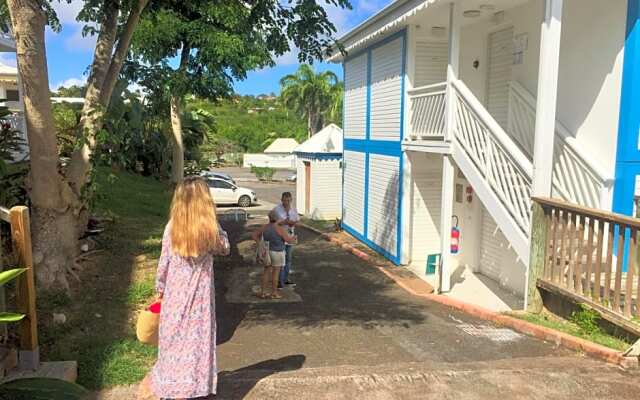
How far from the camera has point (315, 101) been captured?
165 feet

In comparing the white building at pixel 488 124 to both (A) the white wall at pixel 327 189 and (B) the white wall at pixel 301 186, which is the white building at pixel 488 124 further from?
(B) the white wall at pixel 301 186

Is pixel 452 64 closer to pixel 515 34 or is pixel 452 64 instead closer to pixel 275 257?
pixel 515 34

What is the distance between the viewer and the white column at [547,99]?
6.49 metres

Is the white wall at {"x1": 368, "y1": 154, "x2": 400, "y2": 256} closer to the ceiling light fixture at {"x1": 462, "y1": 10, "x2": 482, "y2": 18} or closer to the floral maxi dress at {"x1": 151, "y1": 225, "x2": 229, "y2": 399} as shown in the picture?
the ceiling light fixture at {"x1": 462, "y1": 10, "x2": 482, "y2": 18}

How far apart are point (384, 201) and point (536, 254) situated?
6.53 metres

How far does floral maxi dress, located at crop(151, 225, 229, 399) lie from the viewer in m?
3.50

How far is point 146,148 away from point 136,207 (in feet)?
29.7

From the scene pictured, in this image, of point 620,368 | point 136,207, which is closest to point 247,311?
point 620,368

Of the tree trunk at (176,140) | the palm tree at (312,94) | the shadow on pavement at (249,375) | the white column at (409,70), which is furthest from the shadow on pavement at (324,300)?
the palm tree at (312,94)

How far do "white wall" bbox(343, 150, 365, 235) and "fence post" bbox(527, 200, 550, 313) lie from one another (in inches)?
325

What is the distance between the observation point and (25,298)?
157 inches

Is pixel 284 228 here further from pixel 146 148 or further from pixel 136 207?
pixel 146 148

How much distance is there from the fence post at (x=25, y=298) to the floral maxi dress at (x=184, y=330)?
115 cm

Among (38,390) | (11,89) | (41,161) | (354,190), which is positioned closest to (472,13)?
(354,190)
